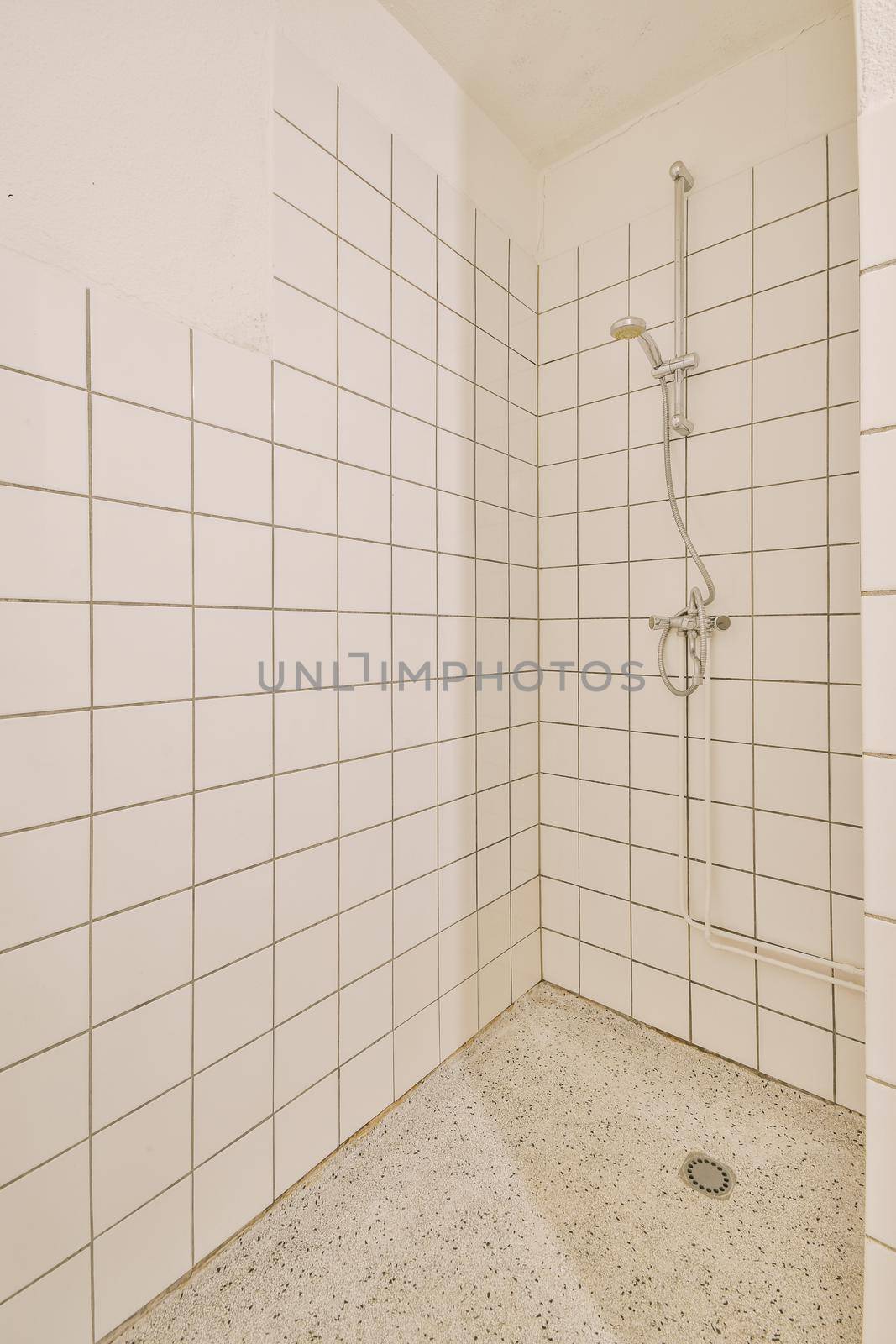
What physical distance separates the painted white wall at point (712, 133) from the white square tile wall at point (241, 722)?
306 mm

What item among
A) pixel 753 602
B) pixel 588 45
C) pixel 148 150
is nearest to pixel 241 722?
pixel 148 150

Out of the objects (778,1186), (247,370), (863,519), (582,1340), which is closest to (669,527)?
(863,519)

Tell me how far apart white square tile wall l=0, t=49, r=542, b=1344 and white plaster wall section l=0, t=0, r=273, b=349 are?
0.19 feet

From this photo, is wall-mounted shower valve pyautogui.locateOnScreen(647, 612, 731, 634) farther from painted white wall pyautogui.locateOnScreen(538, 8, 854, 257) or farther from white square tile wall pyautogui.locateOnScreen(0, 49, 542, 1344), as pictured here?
painted white wall pyautogui.locateOnScreen(538, 8, 854, 257)

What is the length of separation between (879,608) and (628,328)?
0.89 metres

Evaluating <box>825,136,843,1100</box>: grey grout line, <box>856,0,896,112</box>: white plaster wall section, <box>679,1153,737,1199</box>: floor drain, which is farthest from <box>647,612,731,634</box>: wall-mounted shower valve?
<box>679,1153,737,1199</box>: floor drain

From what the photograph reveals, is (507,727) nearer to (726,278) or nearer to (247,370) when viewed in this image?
(247,370)

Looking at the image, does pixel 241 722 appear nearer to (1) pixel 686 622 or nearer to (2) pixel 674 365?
(1) pixel 686 622

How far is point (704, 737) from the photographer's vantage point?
1.54 metres

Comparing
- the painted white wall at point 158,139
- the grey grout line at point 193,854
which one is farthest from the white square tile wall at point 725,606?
the grey grout line at point 193,854

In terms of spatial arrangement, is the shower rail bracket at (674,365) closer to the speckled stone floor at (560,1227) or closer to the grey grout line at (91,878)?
the grey grout line at (91,878)

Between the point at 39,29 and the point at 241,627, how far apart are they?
0.83 m

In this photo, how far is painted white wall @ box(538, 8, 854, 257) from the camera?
1332 mm

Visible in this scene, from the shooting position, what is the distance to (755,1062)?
1483 mm
